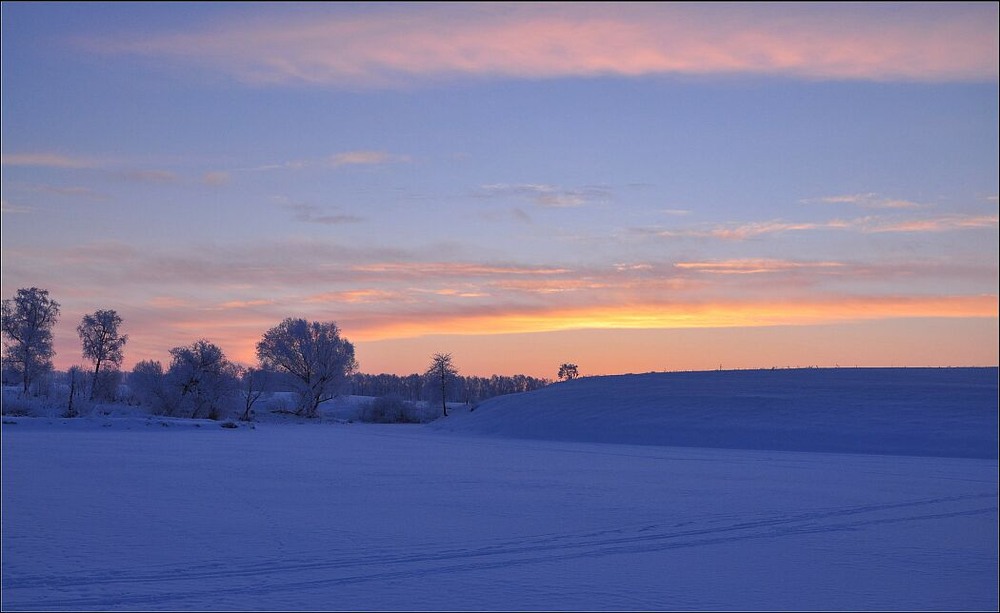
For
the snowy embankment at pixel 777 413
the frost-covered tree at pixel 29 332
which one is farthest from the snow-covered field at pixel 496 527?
the frost-covered tree at pixel 29 332

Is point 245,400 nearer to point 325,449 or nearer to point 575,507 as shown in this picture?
point 325,449

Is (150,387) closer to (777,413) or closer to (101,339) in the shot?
(101,339)

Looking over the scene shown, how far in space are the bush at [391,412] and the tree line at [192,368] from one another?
3305mm

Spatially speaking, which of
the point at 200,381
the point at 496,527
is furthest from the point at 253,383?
the point at 496,527


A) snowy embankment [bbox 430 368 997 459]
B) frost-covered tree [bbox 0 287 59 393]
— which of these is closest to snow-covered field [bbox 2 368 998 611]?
snowy embankment [bbox 430 368 997 459]

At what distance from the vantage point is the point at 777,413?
3738cm

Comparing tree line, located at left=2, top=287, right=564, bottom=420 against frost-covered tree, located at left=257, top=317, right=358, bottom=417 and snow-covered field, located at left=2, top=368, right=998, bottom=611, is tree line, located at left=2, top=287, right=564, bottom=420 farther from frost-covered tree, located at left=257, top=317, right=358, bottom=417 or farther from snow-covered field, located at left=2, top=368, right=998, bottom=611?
snow-covered field, located at left=2, top=368, right=998, bottom=611

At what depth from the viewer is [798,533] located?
12406 millimetres

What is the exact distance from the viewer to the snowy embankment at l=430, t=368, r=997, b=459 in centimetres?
3181

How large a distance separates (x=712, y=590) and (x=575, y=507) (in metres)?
6.05

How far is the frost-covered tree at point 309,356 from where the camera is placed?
7069cm

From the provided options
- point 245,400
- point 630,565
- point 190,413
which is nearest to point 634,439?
point 630,565

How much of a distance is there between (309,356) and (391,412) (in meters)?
8.09

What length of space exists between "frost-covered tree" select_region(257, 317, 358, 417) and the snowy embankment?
20428 millimetres
